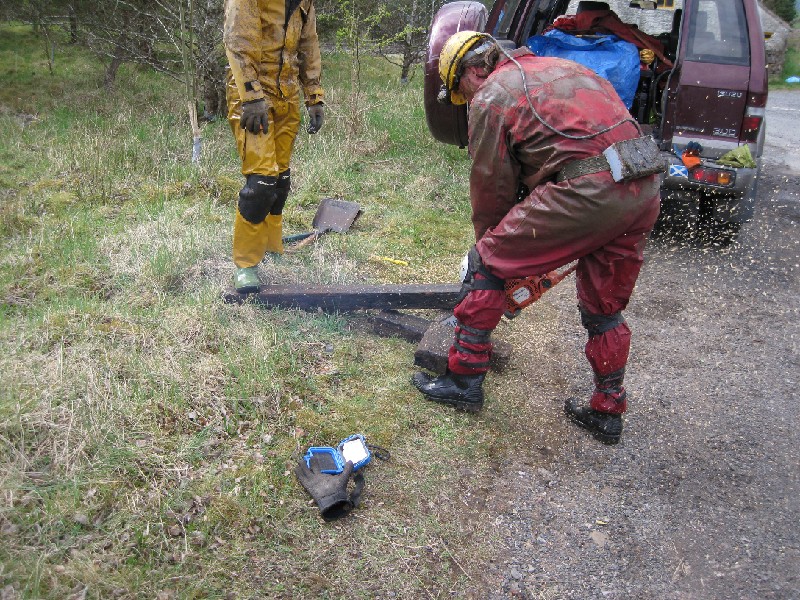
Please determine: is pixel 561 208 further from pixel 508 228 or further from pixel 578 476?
pixel 578 476

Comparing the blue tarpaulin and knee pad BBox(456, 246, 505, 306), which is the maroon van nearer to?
the blue tarpaulin

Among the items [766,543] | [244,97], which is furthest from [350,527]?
[244,97]

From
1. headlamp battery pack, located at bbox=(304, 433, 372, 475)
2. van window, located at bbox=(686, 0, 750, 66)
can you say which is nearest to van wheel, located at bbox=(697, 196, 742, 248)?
van window, located at bbox=(686, 0, 750, 66)

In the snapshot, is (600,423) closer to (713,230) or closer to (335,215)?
(335,215)

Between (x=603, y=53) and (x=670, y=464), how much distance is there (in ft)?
12.1

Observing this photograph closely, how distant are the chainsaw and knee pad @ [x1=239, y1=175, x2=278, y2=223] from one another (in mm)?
1604

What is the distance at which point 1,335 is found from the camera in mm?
3248

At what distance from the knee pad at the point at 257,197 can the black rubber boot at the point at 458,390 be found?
1502mm

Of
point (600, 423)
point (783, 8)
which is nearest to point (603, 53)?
point (600, 423)

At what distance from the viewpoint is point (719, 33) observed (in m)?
5.01

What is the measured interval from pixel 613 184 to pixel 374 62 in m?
13.3

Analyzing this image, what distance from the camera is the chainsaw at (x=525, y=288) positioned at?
318cm

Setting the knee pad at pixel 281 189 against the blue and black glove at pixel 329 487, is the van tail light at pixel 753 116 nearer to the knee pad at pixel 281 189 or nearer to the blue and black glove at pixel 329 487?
the knee pad at pixel 281 189

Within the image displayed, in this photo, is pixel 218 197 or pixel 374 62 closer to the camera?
pixel 218 197
